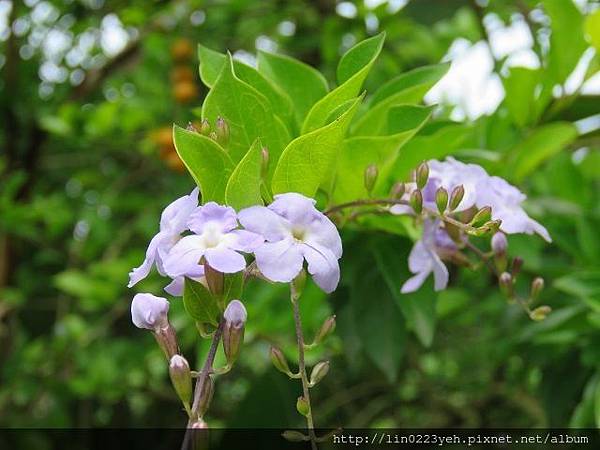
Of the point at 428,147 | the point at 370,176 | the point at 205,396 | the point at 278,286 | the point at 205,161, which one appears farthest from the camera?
the point at 278,286

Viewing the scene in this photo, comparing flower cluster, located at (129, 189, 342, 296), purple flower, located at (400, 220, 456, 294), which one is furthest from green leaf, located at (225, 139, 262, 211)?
purple flower, located at (400, 220, 456, 294)

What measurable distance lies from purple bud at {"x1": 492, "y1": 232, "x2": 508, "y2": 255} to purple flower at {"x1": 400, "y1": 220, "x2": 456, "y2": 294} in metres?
0.05

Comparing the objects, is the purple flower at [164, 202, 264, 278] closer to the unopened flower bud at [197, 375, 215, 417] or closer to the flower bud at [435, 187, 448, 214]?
the unopened flower bud at [197, 375, 215, 417]

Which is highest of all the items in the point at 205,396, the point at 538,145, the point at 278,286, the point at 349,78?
the point at 349,78

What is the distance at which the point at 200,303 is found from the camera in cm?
60

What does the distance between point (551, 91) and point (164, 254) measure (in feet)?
2.59

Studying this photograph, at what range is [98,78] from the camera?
2.00 m

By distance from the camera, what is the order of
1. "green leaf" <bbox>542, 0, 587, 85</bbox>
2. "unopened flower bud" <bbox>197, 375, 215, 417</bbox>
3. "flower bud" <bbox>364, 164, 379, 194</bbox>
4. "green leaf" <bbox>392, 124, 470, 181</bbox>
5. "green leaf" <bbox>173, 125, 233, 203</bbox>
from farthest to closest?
"green leaf" <bbox>542, 0, 587, 85</bbox> → "green leaf" <bbox>392, 124, 470, 181</bbox> → "flower bud" <bbox>364, 164, 379, 194</bbox> → "green leaf" <bbox>173, 125, 233, 203</bbox> → "unopened flower bud" <bbox>197, 375, 215, 417</bbox>

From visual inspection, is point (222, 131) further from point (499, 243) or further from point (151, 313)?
point (499, 243)

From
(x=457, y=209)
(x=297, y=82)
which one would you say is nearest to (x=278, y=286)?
(x=297, y=82)

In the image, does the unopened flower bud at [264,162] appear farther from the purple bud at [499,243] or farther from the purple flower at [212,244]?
the purple bud at [499,243]

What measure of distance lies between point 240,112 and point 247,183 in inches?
4.8

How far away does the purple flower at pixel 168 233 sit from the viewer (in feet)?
1.97

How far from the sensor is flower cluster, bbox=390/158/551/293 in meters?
0.76
